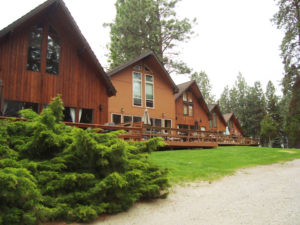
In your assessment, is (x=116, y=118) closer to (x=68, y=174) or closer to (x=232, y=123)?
(x=68, y=174)

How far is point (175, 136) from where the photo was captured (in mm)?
17578

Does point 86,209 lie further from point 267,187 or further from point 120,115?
point 120,115

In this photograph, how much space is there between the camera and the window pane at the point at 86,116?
14.1 metres

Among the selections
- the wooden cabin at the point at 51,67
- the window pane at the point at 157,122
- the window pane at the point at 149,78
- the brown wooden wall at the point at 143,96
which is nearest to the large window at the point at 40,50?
the wooden cabin at the point at 51,67

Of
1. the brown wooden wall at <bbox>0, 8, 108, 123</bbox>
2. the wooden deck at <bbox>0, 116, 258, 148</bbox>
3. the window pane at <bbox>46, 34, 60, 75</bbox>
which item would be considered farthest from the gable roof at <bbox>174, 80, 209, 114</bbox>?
the window pane at <bbox>46, 34, 60, 75</bbox>

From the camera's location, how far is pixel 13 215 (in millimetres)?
4035

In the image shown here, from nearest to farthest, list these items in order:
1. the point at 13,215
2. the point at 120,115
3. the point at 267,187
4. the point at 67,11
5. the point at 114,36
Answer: the point at 13,215 → the point at 267,187 → the point at 67,11 → the point at 120,115 → the point at 114,36

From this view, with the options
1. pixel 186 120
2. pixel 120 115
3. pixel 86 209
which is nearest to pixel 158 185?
pixel 86 209

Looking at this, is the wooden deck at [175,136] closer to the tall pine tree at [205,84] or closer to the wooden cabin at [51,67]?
the wooden cabin at [51,67]

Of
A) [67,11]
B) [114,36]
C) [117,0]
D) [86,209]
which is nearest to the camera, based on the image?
[86,209]

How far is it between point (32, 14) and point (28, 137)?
27.2 feet

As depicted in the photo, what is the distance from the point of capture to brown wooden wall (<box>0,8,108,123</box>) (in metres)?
12.2

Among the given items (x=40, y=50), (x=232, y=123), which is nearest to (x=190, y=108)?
(x=40, y=50)

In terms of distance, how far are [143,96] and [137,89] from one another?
78 centimetres
